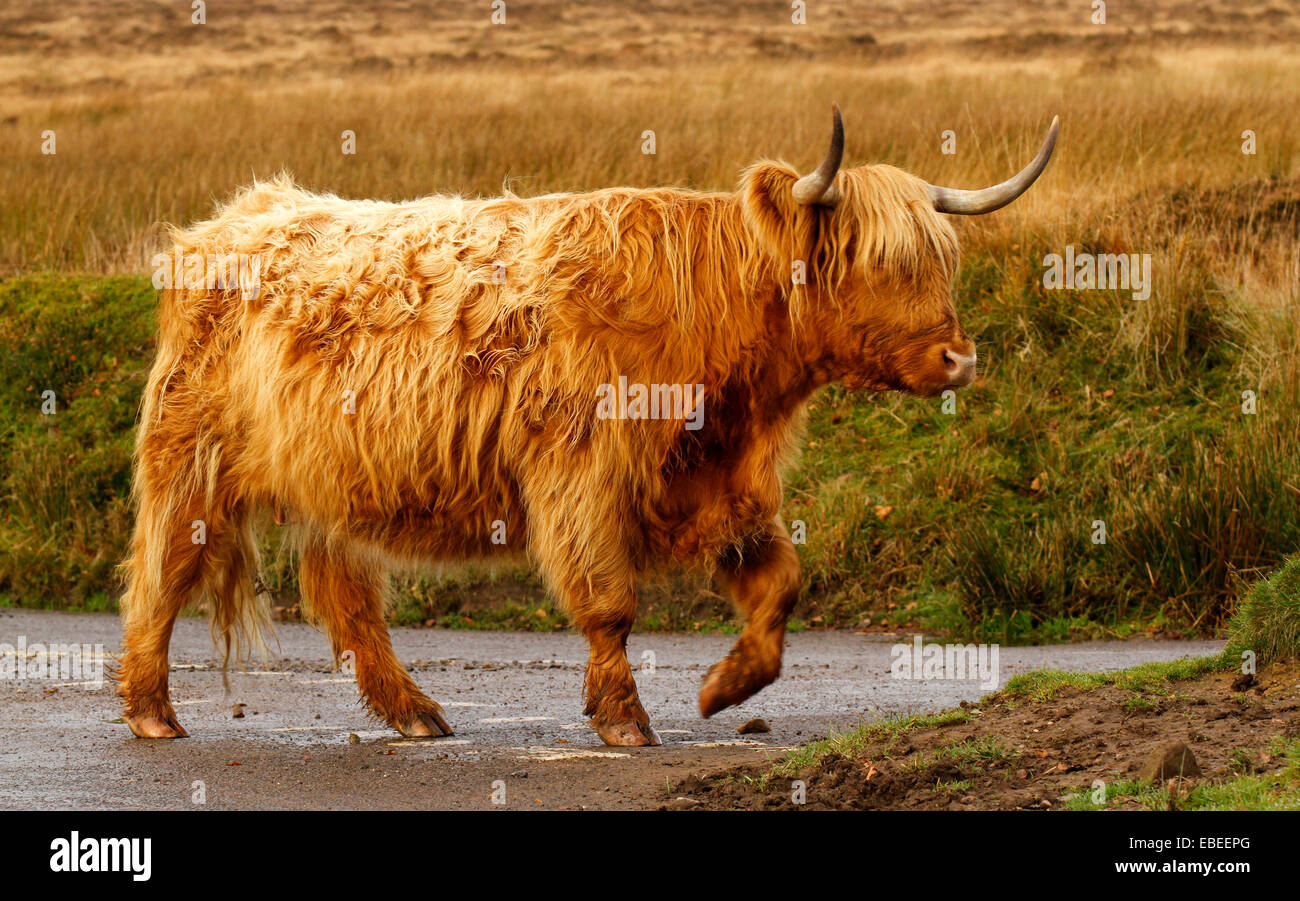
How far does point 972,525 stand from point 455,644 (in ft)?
9.72

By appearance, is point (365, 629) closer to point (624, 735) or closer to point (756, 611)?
point (624, 735)

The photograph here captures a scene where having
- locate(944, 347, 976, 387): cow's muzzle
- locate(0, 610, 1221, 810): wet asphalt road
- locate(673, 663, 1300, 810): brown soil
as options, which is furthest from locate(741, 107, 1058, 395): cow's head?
locate(0, 610, 1221, 810): wet asphalt road

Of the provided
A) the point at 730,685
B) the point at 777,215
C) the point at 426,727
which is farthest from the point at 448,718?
the point at 777,215

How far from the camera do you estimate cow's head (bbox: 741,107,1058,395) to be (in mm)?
5383

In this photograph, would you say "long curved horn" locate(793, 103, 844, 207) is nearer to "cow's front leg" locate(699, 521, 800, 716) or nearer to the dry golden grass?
"cow's front leg" locate(699, 521, 800, 716)

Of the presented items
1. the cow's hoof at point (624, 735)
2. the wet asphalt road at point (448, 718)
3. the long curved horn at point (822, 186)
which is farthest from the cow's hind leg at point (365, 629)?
the long curved horn at point (822, 186)

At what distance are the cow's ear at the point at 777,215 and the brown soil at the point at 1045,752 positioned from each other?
1.74m

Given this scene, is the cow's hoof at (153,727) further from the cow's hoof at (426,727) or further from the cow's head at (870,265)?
the cow's head at (870,265)

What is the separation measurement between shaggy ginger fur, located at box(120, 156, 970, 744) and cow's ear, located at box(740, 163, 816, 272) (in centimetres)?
1

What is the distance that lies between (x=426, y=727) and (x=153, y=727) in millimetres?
1045

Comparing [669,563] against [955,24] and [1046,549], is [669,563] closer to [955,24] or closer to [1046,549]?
[1046,549]

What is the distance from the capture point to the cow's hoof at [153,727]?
19.5 ft

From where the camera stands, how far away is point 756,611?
557 cm

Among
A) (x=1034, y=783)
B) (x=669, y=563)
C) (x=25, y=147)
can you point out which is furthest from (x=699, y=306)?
(x=25, y=147)
